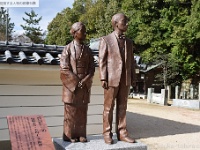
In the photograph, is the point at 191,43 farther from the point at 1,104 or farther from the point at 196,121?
the point at 1,104

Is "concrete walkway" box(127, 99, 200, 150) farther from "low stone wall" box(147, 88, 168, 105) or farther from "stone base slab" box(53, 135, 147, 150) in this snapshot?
"low stone wall" box(147, 88, 168, 105)

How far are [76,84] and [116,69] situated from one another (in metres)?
0.63

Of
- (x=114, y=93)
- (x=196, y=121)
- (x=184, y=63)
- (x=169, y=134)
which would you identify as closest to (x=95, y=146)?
(x=114, y=93)

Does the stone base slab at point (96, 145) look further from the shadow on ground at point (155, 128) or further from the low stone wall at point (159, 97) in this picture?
the low stone wall at point (159, 97)

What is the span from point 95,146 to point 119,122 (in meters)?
0.58

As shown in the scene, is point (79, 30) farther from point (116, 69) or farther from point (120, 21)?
point (116, 69)

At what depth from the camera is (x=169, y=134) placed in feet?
25.7

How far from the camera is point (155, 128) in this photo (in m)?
8.71

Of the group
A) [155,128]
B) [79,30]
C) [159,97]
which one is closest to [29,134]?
[79,30]

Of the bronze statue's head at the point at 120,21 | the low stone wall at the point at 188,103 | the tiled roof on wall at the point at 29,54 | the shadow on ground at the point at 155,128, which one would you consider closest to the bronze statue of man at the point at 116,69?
the bronze statue's head at the point at 120,21

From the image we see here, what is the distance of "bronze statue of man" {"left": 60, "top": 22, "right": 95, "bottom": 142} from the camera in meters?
3.88

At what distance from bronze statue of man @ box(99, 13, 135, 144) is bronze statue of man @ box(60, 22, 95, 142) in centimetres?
26

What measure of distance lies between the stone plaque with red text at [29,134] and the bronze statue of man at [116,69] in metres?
0.91

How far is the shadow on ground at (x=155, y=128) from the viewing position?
7855mm
